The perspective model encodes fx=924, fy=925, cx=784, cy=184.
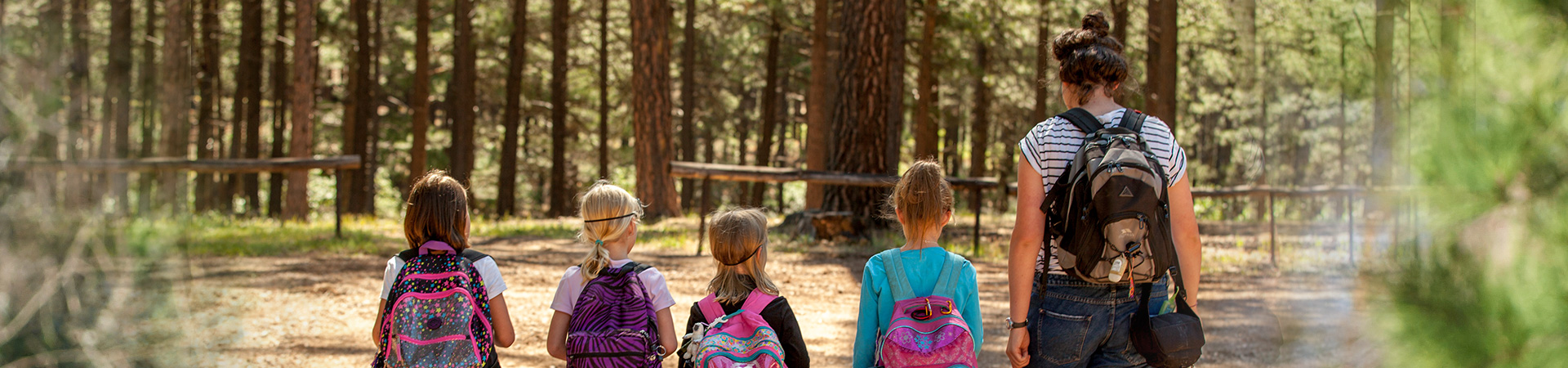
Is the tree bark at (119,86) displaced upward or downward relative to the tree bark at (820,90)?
downward

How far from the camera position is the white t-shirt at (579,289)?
291cm

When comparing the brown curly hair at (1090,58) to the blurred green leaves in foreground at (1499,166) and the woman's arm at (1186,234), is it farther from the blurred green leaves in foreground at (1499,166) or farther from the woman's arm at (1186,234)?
the blurred green leaves in foreground at (1499,166)

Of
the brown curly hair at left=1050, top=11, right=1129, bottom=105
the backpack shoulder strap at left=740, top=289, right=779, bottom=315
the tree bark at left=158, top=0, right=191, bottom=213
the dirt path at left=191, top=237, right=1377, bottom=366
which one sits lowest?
the dirt path at left=191, top=237, right=1377, bottom=366

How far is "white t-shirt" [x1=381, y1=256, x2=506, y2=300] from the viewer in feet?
9.22

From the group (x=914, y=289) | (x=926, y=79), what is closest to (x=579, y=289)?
(x=914, y=289)

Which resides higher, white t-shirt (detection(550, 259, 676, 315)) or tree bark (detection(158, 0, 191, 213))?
tree bark (detection(158, 0, 191, 213))

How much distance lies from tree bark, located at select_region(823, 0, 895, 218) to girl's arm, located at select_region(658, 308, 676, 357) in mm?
8693

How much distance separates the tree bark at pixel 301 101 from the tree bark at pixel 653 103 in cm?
545

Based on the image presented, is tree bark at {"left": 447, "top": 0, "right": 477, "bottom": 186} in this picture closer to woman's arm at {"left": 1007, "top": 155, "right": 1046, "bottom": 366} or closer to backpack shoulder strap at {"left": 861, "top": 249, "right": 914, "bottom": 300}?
backpack shoulder strap at {"left": 861, "top": 249, "right": 914, "bottom": 300}

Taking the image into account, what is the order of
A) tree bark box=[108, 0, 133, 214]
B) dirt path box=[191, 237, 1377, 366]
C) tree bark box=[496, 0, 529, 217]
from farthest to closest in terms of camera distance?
tree bark box=[496, 0, 529, 217], dirt path box=[191, 237, 1377, 366], tree bark box=[108, 0, 133, 214]

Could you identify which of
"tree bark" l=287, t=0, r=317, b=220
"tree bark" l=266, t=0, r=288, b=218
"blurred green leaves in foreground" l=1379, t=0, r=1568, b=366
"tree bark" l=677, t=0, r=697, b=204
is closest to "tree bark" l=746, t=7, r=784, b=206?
"tree bark" l=677, t=0, r=697, b=204

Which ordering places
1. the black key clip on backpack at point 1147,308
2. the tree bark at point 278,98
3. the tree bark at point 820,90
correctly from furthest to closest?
the tree bark at point 278,98
the tree bark at point 820,90
the black key clip on backpack at point 1147,308

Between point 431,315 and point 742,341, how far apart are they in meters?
0.93

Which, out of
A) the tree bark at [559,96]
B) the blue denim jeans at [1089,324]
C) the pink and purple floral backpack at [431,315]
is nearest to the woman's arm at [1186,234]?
the blue denim jeans at [1089,324]
